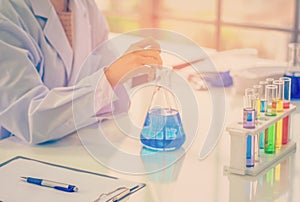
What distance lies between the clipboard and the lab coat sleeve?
0.14m

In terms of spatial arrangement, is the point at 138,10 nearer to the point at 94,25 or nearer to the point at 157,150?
the point at 94,25

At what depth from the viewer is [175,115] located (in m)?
1.48

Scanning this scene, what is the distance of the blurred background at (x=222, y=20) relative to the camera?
368 centimetres

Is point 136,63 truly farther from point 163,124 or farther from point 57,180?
point 57,180

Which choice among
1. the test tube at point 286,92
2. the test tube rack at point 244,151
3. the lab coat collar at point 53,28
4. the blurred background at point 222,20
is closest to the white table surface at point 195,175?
the test tube rack at point 244,151

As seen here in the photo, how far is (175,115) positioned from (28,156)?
14.0 inches

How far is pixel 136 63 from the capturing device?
1594 mm

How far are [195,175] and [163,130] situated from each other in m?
0.15

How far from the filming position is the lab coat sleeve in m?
1.58

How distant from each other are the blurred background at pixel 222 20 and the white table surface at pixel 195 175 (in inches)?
85.1

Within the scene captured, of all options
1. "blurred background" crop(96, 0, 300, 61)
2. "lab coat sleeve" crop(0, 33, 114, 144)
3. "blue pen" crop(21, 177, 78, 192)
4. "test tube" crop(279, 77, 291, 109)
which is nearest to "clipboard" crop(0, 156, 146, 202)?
"blue pen" crop(21, 177, 78, 192)

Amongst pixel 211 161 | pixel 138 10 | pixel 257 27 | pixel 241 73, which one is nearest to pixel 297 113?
pixel 241 73

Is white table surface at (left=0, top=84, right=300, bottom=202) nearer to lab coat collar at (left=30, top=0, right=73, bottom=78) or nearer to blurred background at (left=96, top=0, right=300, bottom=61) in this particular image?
lab coat collar at (left=30, top=0, right=73, bottom=78)

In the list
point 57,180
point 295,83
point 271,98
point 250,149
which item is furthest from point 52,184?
point 295,83
